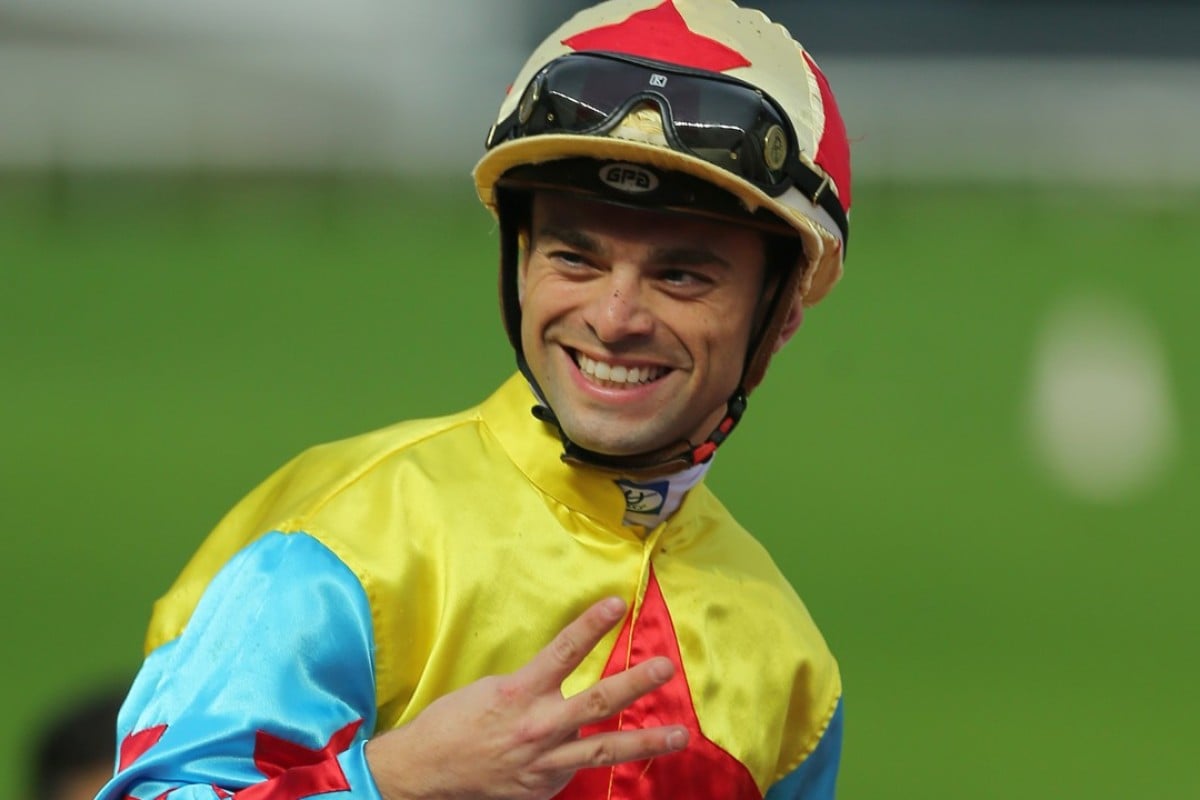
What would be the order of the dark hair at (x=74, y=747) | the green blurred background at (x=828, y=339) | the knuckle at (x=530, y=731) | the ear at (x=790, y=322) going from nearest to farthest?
the knuckle at (x=530, y=731), the ear at (x=790, y=322), the dark hair at (x=74, y=747), the green blurred background at (x=828, y=339)

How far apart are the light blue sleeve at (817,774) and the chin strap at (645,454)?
0.40 metres

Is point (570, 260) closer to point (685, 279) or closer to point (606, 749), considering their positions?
point (685, 279)

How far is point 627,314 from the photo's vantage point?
1.89m

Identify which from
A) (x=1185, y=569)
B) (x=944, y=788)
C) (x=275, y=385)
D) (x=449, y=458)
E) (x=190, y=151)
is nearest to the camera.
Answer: (x=449, y=458)

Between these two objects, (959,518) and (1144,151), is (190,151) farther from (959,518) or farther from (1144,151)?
(1144,151)

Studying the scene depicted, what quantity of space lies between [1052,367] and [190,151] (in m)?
3.37

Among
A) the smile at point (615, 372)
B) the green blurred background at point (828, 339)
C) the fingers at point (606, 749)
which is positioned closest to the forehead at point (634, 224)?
the smile at point (615, 372)

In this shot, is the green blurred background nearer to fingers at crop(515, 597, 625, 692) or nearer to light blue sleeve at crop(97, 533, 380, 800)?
light blue sleeve at crop(97, 533, 380, 800)

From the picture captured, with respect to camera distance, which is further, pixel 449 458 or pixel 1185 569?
pixel 1185 569

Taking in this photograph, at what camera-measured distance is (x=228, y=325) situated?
5.88 metres

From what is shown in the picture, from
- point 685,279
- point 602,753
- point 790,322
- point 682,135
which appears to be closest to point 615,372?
point 685,279

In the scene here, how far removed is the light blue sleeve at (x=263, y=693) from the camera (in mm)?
1634

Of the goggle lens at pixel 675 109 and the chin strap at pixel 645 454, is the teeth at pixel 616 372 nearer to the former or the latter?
the chin strap at pixel 645 454

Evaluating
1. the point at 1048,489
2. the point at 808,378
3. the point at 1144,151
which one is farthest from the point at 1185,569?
the point at 1144,151
